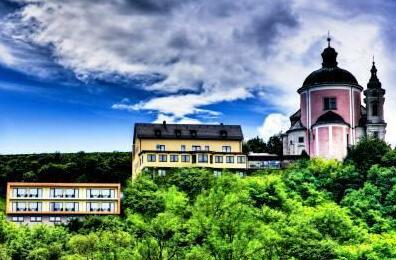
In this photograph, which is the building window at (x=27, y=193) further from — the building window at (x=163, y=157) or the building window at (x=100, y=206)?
the building window at (x=163, y=157)

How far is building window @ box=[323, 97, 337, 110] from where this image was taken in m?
105

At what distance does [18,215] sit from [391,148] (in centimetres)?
4146

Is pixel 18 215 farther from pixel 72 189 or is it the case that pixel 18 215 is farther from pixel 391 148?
pixel 391 148

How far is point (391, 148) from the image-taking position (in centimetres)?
9975

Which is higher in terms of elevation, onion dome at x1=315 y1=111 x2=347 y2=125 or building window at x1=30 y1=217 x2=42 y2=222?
onion dome at x1=315 y1=111 x2=347 y2=125

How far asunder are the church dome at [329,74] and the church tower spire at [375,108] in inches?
77.0

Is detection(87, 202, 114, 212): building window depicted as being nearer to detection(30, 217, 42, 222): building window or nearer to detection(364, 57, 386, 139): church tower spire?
detection(30, 217, 42, 222): building window

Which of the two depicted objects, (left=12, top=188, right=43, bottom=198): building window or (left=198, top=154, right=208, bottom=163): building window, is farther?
(left=198, top=154, right=208, bottom=163): building window

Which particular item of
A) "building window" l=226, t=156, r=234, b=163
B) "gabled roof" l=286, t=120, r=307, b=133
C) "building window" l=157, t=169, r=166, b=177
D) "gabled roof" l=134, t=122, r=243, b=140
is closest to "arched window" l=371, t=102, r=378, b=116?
"gabled roof" l=286, t=120, r=307, b=133

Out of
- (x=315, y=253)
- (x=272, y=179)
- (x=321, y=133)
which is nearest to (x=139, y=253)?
(x=315, y=253)

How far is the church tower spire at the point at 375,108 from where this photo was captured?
104 m

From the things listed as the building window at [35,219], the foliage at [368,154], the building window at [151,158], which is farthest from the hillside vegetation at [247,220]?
the building window at [35,219]

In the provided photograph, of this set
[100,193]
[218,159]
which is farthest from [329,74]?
[100,193]

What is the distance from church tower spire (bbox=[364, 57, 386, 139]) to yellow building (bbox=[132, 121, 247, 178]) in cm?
1523
